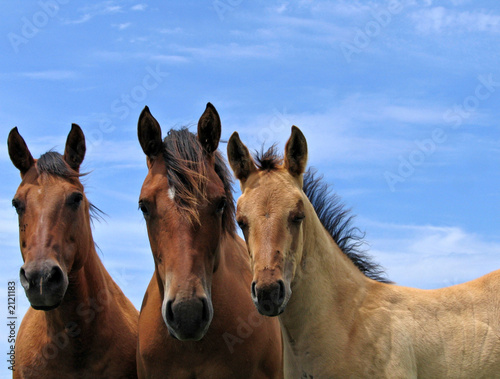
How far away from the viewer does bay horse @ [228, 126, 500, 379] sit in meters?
6.01

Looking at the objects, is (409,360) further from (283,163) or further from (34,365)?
(34,365)

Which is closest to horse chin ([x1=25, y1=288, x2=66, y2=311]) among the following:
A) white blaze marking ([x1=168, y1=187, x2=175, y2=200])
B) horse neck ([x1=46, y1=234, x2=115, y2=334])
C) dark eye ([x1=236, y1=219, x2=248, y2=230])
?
horse neck ([x1=46, y1=234, x2=115, y2=334])

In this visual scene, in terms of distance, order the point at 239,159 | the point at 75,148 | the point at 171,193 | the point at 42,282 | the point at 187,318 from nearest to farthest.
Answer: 1. the point at 187,318
2. the point at 171,193
3. the point at 42,282
4. the point at 239,159
5. the point at 75,148

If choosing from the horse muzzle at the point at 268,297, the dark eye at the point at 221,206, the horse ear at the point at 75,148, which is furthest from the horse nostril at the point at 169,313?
the horse ear at the point at 75,148

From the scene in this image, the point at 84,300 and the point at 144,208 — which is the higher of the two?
the point at 144,208

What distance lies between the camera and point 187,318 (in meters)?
5.36

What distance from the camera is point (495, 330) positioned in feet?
21.5

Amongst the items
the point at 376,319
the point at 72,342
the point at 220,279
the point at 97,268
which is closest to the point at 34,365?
the point at 72,342

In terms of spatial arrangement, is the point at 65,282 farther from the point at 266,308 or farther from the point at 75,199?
the point at 266,308

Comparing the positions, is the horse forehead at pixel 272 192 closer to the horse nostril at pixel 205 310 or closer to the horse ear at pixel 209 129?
the horse ear at pixel 209 129

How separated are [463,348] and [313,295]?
168 cm

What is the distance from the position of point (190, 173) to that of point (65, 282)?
1.71 metres

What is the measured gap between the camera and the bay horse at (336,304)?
6.01 m

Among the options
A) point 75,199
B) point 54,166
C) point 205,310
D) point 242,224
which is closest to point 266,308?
point 205,310
